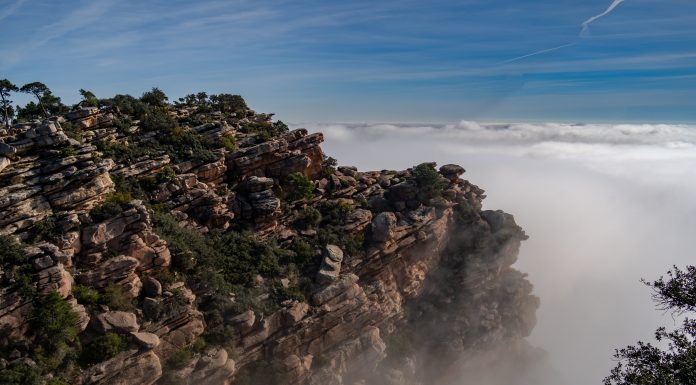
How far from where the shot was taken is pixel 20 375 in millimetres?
23375

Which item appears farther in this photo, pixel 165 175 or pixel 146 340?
pixel 165 175

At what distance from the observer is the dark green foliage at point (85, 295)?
90.7 ft

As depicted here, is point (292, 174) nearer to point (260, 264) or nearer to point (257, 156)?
point (257, 156)

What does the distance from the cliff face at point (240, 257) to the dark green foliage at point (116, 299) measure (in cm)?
8

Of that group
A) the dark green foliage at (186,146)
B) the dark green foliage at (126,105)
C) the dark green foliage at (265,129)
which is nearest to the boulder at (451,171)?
the dark green foliage at (265,129)

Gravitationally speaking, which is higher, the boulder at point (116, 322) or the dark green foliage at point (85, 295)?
the dark green foliage at point (85, 295)

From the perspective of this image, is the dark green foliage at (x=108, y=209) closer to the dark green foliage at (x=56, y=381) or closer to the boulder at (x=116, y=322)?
the boulder at (x=116, y=322)

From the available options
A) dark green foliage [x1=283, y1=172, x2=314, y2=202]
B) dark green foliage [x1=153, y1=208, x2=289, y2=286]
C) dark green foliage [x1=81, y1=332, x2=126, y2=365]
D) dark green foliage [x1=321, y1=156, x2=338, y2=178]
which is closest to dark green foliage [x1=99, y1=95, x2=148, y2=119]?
dark green foliage [x1=153, y1=208, x2=289, y2=286]

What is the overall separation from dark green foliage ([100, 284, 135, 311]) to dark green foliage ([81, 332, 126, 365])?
2.20 metres

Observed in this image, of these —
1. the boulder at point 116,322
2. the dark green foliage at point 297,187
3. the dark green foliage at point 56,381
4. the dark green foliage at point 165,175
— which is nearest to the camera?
the dark green foliage at point 56,381

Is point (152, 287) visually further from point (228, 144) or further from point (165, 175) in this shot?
point (228, 144)

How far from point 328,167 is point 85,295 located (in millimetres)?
28001

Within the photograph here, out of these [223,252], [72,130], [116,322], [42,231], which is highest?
[72,130]

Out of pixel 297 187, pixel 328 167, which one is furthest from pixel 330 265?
pixel 328 167
